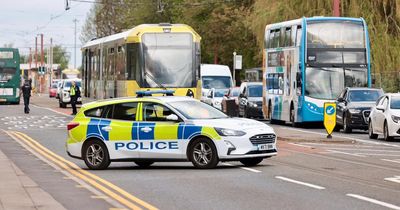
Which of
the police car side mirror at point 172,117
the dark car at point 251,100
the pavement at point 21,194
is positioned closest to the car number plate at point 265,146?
the police car side mirror at point 172,117

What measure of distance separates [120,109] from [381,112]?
12.9 meters

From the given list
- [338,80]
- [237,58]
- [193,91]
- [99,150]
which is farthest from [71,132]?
[237,58]

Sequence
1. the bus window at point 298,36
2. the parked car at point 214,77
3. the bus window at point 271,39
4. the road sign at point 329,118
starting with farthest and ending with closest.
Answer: the parked car at point 214,77 → the bus window at point 271,39 → the bus window at point 298,36 → the road sign at point 329,118

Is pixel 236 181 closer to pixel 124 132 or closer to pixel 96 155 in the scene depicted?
pixel 124 132

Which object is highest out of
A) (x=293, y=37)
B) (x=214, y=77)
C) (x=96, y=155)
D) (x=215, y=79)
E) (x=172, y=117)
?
(x=293, y=37)

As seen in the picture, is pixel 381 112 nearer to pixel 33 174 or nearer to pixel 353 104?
pixel 353 104

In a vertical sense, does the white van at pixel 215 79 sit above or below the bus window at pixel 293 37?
below

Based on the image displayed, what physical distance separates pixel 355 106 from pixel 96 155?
16.8 m

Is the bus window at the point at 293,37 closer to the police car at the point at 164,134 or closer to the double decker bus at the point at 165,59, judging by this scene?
the double decker bus at the point at 165,59

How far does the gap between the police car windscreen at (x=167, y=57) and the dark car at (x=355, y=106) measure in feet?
17.3

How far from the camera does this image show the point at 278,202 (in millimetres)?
14625

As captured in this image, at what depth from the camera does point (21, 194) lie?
1554 centimetres

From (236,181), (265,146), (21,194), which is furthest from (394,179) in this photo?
(21,194)

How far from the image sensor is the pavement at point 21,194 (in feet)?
45.9
